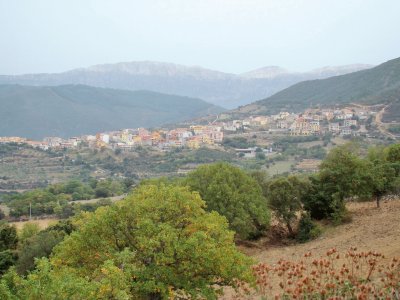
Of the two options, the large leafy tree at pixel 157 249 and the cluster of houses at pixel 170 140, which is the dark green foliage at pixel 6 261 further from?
the cluster of houses at pixel 170 140

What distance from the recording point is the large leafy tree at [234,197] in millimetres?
21734

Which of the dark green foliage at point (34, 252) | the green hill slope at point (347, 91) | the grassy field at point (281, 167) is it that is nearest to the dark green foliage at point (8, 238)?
the dark green foliage at point (34, 252)

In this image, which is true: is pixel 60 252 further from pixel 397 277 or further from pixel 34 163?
pixel 34 163

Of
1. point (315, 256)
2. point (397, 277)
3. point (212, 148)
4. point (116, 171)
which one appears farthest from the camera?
point (212, 148)

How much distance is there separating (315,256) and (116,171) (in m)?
80.0

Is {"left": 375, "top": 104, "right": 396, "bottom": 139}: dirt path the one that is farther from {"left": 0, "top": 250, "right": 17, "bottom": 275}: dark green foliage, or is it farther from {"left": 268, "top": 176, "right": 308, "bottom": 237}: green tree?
{"left": 0, "top": 250, "right": 17, "bottom": 275}: dark green foliage

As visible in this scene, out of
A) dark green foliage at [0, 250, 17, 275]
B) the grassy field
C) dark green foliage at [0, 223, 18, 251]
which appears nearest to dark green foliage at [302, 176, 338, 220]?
dark green foliage at [0, 250, 17, 275]

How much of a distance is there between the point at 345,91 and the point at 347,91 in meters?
1.65

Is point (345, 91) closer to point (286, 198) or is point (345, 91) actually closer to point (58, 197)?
point (58, 197)

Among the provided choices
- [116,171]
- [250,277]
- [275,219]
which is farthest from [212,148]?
[250,277]

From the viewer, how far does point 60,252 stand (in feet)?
39.5

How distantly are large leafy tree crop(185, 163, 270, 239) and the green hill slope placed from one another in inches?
3635

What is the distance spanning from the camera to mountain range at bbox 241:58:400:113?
12631 cm

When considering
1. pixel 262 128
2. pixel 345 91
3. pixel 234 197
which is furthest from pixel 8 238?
pixel 345 91
